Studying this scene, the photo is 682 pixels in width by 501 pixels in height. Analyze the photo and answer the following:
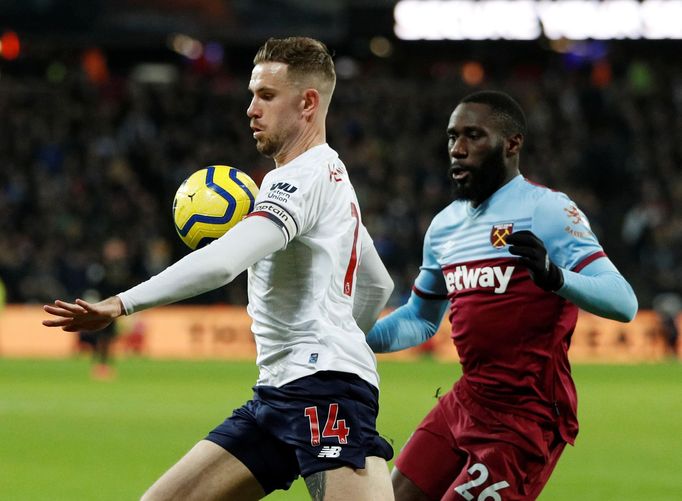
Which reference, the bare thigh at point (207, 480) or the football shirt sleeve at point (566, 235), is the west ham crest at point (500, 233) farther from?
the bare thigh at point (207, 480)

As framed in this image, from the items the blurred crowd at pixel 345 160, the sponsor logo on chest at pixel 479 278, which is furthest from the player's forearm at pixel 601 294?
the blurred crowd at pixel 345 160

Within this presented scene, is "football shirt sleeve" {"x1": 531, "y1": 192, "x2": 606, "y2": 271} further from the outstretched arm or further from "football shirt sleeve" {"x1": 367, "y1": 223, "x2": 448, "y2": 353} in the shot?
the outstretched arm

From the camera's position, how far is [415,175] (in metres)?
27.1

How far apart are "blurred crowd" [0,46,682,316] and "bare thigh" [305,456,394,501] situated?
1884cm

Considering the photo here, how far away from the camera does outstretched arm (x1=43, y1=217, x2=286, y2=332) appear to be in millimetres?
3738

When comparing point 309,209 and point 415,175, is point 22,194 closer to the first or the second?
point 415,175

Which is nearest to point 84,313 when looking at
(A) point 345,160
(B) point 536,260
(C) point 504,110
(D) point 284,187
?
(D) point 284,187

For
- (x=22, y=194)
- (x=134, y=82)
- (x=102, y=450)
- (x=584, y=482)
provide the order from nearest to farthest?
(x=584, y=482)
(x=102, y=450)
(x=22, y=194)
(x=134, y=82)

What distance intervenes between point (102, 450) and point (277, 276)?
22.5 feet

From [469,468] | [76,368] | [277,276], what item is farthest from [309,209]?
[76,368]

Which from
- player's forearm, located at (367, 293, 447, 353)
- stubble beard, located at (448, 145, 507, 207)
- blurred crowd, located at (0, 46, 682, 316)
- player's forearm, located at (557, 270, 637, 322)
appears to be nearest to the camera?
player's forearm, located at (557, 270, 637, 322)

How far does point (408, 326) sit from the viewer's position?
5480 millimetres

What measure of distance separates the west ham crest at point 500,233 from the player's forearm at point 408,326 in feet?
1.91

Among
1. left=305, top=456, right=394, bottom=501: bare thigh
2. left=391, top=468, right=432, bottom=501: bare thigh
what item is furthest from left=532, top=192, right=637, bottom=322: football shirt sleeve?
left=391, top=468, right=432, bottom=501: bare thigh
